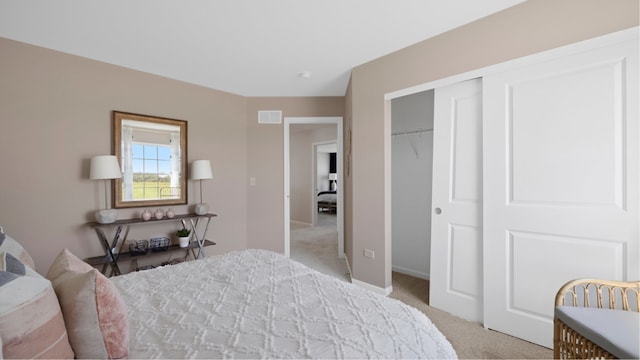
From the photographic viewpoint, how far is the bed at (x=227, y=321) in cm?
79

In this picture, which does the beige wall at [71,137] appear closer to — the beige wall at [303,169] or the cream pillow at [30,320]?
the cream pillow at [30,320]

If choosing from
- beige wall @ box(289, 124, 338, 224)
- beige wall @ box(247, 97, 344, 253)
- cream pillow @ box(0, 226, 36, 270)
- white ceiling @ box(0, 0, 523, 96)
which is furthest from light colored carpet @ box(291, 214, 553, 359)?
cream pillow @ box(0, 226, 36, 270)

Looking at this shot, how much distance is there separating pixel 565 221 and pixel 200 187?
11.9 feet

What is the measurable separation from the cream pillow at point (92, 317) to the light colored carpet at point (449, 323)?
1.92 meters

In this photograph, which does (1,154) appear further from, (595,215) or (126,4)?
(595,215)

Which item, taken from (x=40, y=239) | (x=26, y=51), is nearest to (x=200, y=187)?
(x=40, y=239)

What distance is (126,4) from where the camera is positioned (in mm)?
1855

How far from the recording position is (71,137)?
2.59 meters

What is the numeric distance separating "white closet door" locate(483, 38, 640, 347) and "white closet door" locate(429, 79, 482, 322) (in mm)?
120

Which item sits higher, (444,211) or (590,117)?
(590,117)

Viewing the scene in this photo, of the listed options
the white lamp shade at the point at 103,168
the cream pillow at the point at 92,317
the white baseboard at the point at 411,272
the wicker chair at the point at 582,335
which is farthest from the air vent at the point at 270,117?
the wicker chair at the point at 582,335

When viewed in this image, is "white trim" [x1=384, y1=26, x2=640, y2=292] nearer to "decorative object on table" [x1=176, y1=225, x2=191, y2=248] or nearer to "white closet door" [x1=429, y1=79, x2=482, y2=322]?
"white closet door" [x1=429, y1=79, x2=482, y2=322]

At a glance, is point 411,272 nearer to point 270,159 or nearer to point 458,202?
point 458,202

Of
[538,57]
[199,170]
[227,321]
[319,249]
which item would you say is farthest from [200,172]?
[538,57]
